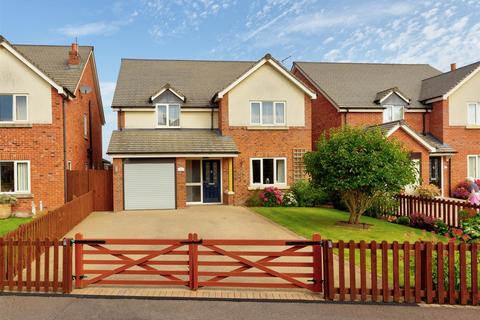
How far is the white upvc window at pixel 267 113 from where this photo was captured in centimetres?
2080

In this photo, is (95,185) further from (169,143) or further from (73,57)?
(73,57)

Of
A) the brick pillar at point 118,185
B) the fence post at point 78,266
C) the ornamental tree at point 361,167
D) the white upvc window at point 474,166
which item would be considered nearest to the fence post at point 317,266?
the fence post at point 78,266

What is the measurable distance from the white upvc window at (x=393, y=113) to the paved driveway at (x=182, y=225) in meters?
12.5

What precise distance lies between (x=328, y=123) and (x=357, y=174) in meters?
12.4

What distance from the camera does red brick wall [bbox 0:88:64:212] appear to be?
1658 centimetres

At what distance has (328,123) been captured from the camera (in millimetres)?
24562

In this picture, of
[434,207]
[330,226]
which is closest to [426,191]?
[434,207]

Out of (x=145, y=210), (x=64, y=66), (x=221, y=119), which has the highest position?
(x=64, y=66)

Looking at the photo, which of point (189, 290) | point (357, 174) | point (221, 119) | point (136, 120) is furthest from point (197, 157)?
point (189, 290)

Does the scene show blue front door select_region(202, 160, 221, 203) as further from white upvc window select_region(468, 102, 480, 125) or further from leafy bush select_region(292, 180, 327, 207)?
white upvc window select_region(468, 102, 480, 125)

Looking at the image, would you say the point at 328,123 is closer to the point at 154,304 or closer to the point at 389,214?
the point at 389,214

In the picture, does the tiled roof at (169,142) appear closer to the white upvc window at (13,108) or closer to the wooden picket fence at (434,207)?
the white upvc window at (13,108)

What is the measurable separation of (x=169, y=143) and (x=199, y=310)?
1414 cm

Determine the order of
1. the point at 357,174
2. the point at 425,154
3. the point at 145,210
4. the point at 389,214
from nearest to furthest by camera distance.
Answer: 1. the point at 357,174
2. the point at 389,214
3. the point at 145,210
4. the point at 425,154
